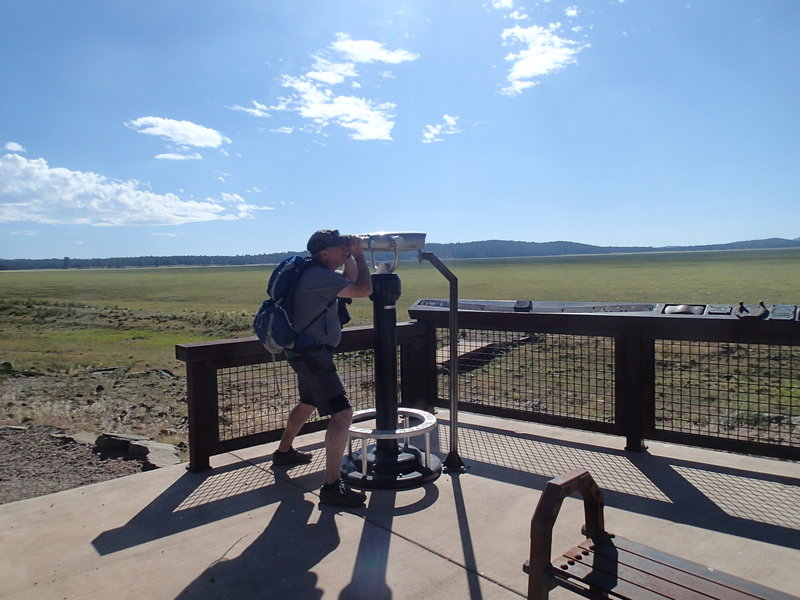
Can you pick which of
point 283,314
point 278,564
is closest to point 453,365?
point 283,314

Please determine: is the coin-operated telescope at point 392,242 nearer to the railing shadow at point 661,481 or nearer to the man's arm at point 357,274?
the man's arm at point 357,274

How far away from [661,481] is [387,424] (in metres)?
1.87

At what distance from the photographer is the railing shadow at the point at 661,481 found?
3705 mm

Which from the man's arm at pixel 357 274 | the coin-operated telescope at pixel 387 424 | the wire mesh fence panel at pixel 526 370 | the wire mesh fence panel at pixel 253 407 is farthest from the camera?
the wire mesh fence panel at pixel 526 370

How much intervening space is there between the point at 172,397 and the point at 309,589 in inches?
278

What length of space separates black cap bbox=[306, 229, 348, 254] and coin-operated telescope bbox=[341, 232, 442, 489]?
201 mm

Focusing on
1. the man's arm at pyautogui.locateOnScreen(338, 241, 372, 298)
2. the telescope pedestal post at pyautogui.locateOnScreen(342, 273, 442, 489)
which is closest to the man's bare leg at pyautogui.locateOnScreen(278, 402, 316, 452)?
the telescope pedestal post at pyautogui.locateOnScreen(342, 273, 442, 489)

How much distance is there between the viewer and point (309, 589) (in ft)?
9.87

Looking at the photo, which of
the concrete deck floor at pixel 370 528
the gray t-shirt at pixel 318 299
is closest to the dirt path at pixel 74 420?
the concrete deck floor at pixel 370 528

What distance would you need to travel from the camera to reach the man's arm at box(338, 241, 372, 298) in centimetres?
397

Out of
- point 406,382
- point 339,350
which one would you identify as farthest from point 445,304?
point 339,350

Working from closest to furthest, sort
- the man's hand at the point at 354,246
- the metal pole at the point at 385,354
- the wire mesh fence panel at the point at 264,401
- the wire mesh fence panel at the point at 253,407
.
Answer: the man's hand at the point at 354,246 → the metal pole at the point at 385,354 → the wire mesh fence panel at the point at 253,407 → the wire mesh fence panel at the point at 264,401

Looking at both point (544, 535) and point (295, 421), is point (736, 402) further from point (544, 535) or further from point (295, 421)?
point (544, 535)

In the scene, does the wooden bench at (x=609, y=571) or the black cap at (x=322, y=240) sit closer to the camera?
the wooden bench at (x=609, y=571)
